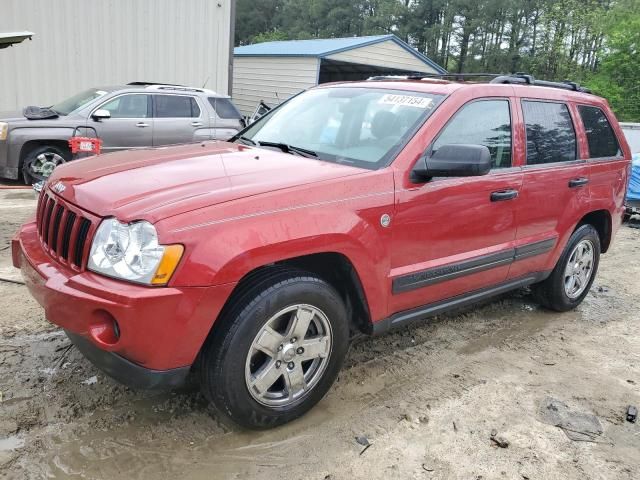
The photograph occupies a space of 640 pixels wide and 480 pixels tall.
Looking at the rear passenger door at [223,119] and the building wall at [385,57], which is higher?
the building wall at [385,57]

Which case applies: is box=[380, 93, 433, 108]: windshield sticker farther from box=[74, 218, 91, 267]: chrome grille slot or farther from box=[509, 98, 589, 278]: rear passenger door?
box=[74, 218, 91, 267]: chrome grille slot

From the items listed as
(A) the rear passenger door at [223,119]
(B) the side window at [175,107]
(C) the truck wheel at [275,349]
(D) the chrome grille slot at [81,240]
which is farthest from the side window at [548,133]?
(B) the side window at [175,107]

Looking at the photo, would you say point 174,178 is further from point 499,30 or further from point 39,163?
point 499,30

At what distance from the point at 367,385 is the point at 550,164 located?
7.05 ft

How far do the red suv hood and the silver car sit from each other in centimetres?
413

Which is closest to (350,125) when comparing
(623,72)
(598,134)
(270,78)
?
(598,134)

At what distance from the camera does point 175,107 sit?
960 centimetres

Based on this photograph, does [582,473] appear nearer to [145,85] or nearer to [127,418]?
[127,418]

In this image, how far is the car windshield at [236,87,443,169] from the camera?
10.8 feet

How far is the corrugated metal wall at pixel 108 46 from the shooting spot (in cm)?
1120

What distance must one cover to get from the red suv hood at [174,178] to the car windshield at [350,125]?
231 millimetres

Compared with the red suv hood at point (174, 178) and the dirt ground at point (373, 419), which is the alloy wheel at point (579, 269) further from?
the red suv hood at point (174, 178)

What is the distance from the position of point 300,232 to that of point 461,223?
1.27 metres

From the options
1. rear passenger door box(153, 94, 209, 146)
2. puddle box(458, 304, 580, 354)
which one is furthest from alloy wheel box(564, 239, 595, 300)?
rear passenger door box(153, 94, 209, 146)
